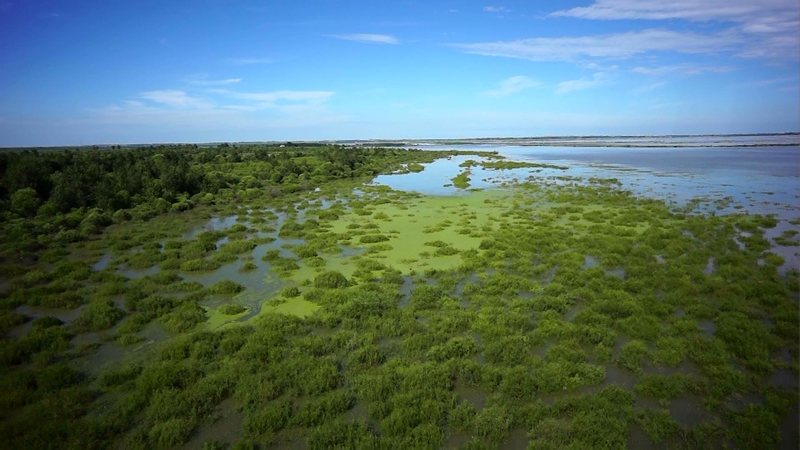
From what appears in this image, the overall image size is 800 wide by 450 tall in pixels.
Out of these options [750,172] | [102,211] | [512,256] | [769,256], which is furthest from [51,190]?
[750,172]

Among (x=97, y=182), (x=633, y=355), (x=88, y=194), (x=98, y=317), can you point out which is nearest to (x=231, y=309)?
(x=98, y=317)

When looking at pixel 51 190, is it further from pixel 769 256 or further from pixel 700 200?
pixel 700 200

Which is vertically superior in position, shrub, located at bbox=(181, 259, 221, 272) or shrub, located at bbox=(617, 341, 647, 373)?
shrub, located at bbox=(181, 259, 221, 272)

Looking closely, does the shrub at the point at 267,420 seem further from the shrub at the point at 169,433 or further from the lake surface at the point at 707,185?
the lake surface at the point at 707,185

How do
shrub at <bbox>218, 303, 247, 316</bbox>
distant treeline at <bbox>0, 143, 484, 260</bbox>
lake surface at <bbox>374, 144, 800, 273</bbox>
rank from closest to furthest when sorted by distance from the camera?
shrub at <bbox>218, 303, 247, 316</bbox> < distant treeline at <bbox>0, 143, 484, 260</bbox> < lake surface at <bbox>374, 144, 800, 273</bbox>

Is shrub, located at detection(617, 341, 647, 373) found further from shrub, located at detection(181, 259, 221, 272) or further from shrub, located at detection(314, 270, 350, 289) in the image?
shrub, located at detection(181, 259, 221, 272)

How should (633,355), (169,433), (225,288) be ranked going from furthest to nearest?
(225,288)
(633,355)
(169,433)

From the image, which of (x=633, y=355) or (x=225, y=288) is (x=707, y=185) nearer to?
(x=633, y=355)

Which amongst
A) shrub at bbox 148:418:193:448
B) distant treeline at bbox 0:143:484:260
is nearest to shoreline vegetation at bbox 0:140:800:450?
shrub at bbox 148:418:193:448
